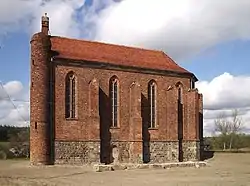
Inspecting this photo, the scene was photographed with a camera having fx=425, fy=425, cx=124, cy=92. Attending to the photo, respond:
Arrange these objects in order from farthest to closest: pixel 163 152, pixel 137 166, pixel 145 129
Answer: pixel 163 152, pixel 145 129, pixel 137 166

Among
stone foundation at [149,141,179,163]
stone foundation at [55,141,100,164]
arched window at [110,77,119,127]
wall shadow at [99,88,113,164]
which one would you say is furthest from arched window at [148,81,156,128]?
stone foundation at [55,141,100,164]

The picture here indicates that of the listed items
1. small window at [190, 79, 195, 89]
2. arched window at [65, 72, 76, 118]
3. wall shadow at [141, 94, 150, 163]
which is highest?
small window at [190, 79, 195, 89]

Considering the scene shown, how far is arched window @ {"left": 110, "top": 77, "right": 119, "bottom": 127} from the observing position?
42625 mm

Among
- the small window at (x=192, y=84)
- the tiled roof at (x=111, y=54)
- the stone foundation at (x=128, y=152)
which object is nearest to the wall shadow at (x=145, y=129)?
the stone foundation at (x=128, y=152)

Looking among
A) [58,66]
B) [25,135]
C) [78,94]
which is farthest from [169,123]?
[25,135]

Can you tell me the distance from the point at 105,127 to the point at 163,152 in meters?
7.11

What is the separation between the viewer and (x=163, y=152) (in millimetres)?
44500

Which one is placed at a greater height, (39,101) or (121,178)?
(39,101)

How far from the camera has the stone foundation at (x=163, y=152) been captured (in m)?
43.8

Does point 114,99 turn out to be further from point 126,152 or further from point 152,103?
point 126,152

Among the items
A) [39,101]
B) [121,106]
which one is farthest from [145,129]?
[39,101]

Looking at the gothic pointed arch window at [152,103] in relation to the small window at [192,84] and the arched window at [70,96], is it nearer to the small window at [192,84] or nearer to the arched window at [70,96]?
the small window at [192,84]

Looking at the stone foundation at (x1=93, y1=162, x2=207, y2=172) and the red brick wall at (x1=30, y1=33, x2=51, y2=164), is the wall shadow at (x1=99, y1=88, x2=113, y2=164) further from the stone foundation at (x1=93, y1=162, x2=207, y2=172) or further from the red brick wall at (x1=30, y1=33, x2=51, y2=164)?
the red brick wall at (x1=30, y1=33, x2=51, y2=164)

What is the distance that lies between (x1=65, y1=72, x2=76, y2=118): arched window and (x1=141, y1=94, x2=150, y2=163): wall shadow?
7.61m
